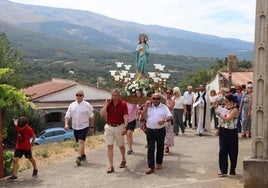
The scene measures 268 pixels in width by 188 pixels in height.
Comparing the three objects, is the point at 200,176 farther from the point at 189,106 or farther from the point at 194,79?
the point at 194,79

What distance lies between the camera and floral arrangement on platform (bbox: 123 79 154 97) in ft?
38.2

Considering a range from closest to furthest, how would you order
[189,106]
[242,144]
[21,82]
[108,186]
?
[108,186]
[242,144]
[189,106]
[21,82]

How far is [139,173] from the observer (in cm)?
971

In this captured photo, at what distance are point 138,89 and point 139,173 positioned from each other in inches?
102

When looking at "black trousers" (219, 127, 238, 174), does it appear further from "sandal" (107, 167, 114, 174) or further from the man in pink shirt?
the man in pink shirt

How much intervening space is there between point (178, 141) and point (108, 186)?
16.9 feet

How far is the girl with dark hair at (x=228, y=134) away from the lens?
8.91 meters

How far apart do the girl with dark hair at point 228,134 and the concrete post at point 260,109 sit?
1087 mm

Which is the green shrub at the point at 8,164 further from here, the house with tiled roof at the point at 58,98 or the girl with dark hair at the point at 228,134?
the house with tiled roof at the point at 58,98

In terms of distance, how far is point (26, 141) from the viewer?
391 inches

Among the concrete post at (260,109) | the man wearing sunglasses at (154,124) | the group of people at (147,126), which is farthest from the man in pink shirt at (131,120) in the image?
the concrete post at (260,109)

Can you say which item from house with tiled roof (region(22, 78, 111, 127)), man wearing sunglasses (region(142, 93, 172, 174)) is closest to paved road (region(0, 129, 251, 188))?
man wearing sunglasses (region(142, 93, 172, 174))

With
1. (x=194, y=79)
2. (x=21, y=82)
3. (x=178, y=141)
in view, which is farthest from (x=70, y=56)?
(x=178, y=141)

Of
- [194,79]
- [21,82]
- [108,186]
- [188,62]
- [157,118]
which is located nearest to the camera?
[108,186]
